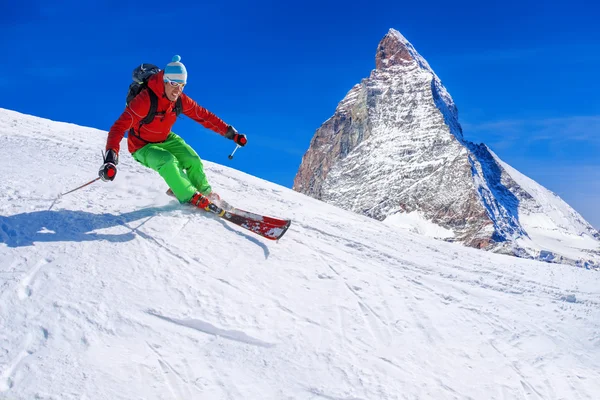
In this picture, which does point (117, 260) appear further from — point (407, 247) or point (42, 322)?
point (407, 247)

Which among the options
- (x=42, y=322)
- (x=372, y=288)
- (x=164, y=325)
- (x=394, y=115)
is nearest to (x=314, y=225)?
(x=372, y=288)

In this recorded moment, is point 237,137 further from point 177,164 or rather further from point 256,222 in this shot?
point 256,222

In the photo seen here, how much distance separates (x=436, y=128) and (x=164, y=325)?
590 feet

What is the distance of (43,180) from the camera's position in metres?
6.76

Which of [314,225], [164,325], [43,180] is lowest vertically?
[164,325]

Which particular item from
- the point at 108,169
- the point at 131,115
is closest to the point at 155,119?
the point at 131,115

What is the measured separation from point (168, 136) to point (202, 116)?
2.10 ft

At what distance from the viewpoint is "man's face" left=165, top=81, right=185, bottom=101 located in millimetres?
6074

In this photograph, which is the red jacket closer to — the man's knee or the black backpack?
the black backpack

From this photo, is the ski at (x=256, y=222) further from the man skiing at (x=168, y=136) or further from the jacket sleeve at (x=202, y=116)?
the jacket sleeve at (x=202, y=116)

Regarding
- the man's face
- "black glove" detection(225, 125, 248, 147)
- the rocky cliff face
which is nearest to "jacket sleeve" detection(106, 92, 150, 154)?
Answer: the man's face

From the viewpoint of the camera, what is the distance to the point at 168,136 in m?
6.94

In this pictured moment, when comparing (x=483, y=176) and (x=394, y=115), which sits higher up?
(x=394, y=115)

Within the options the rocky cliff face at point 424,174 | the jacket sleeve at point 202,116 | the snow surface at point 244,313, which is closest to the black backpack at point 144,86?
the jacket sleeve at point 202,116
